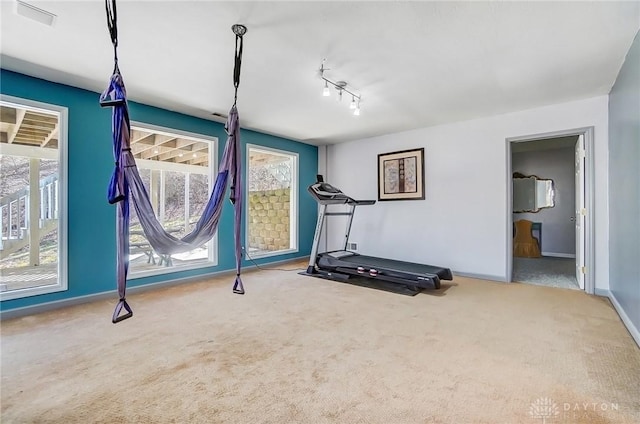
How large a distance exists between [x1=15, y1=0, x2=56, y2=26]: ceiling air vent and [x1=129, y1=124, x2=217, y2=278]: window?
183 cm

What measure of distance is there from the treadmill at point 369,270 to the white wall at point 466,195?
2.42ft

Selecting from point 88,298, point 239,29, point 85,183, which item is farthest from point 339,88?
point 88,298

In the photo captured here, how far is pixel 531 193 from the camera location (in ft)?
22.5

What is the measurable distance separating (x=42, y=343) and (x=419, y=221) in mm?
4774

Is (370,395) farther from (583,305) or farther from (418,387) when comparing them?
(583,305)

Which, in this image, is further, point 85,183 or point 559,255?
point 559,255

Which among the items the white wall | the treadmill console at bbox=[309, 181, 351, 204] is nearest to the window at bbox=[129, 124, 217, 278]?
the treadmill console at bbox=[309, 181, 351, 204]

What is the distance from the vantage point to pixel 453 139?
466cm

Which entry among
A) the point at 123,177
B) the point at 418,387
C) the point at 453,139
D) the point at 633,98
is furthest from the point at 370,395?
the point at 453,139

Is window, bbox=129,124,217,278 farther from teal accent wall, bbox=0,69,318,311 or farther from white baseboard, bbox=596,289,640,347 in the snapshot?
white baseboard, bbox=596,289,640,347

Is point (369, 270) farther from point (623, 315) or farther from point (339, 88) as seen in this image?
point (623, 315)

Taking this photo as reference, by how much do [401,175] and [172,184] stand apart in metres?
3.71

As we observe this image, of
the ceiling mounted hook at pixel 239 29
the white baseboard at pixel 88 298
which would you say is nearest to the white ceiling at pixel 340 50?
the ceiling mounted hook at pixel 239 29

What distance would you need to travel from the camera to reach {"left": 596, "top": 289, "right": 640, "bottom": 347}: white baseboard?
2272 mm
